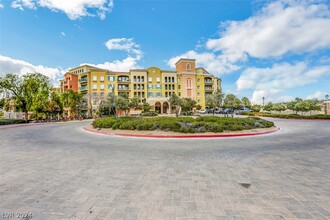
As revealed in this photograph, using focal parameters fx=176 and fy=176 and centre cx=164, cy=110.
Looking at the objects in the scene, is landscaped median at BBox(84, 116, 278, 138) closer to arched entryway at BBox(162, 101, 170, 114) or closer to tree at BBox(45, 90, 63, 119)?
tree at BBox(45, 90, 63, 119)

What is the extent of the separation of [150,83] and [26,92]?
117ft

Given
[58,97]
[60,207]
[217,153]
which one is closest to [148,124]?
[217,153]

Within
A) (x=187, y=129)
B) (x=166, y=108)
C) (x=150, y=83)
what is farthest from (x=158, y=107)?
Result: (x=187, y=129)

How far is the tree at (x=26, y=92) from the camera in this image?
118 feet

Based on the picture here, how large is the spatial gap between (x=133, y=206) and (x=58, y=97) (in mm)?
49070

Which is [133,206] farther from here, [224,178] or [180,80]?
[180,80]

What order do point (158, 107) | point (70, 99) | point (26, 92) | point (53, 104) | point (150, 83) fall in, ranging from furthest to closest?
point (150, 83) < point (158, 107) < point (70, 99) < point (53, 104) < point (26, 92)

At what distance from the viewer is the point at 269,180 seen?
198 inches

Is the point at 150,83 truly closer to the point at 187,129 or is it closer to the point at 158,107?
the point at 158,107

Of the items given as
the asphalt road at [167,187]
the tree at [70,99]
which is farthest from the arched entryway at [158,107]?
the asphalt road at [167,187]

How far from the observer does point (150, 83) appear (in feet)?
205

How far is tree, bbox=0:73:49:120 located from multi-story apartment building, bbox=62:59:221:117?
1961cm

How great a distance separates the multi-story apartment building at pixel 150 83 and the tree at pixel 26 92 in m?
19.6

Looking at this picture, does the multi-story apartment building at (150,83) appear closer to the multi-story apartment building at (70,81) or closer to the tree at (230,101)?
the multi-story apartment building at (70,81)
